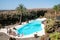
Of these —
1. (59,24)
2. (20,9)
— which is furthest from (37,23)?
(59,24)

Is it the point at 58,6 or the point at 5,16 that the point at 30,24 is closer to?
the point at 5,16

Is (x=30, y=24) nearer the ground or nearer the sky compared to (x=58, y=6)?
nearer the ground

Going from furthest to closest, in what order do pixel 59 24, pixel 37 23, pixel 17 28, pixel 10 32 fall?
pixel 37 23, pixel 17 28, pixel 10 32, pixel 59 24

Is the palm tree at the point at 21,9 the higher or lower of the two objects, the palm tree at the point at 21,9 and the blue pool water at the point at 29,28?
the higher

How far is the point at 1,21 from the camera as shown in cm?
3478

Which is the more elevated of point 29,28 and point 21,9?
point 21,9

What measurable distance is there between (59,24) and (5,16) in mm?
17572

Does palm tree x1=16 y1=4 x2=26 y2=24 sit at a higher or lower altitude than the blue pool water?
higher

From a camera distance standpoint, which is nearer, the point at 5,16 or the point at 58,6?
the point at 5,16

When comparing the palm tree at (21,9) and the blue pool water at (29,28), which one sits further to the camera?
the palm tree at (21,9)

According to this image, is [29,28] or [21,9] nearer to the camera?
[29,28]

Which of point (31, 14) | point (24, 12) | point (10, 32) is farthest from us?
point (31, 14)

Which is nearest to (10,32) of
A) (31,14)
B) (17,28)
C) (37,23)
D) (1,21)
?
(17,28)

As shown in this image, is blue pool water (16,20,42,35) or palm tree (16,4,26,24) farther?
palm tree (16,4,26,24)
